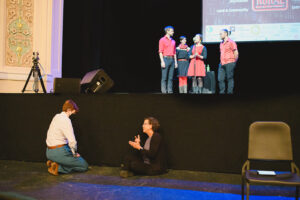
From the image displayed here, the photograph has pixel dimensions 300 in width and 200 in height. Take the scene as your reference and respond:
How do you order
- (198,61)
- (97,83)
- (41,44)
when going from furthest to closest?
(41,44) → (198,61) → (97,83)

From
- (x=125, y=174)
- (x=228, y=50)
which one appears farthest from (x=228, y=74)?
(x=125, y=174)

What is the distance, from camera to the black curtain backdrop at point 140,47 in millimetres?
7262

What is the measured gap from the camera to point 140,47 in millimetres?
8266

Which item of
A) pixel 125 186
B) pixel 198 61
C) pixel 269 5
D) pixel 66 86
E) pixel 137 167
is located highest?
pixel 269 5

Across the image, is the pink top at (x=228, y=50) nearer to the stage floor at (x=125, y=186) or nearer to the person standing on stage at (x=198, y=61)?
the person standing on stage at (x=198, y=61)

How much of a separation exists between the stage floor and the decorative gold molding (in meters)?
2.56

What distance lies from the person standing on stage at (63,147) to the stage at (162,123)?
51 cm

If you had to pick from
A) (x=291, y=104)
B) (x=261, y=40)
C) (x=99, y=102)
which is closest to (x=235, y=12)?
(x=261, y=40)

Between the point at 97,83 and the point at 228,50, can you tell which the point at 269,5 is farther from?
the point at 97,83

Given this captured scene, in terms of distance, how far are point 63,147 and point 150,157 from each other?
4.09ft

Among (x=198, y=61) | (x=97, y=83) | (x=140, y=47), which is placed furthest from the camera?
(x=140, y=47)

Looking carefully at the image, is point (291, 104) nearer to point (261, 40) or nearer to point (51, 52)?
point (261, 40)

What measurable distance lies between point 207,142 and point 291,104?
1.25 meters

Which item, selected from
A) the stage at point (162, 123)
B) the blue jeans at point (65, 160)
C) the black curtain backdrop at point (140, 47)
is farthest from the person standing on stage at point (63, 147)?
the black curtain backdrop at point (140, 47)
